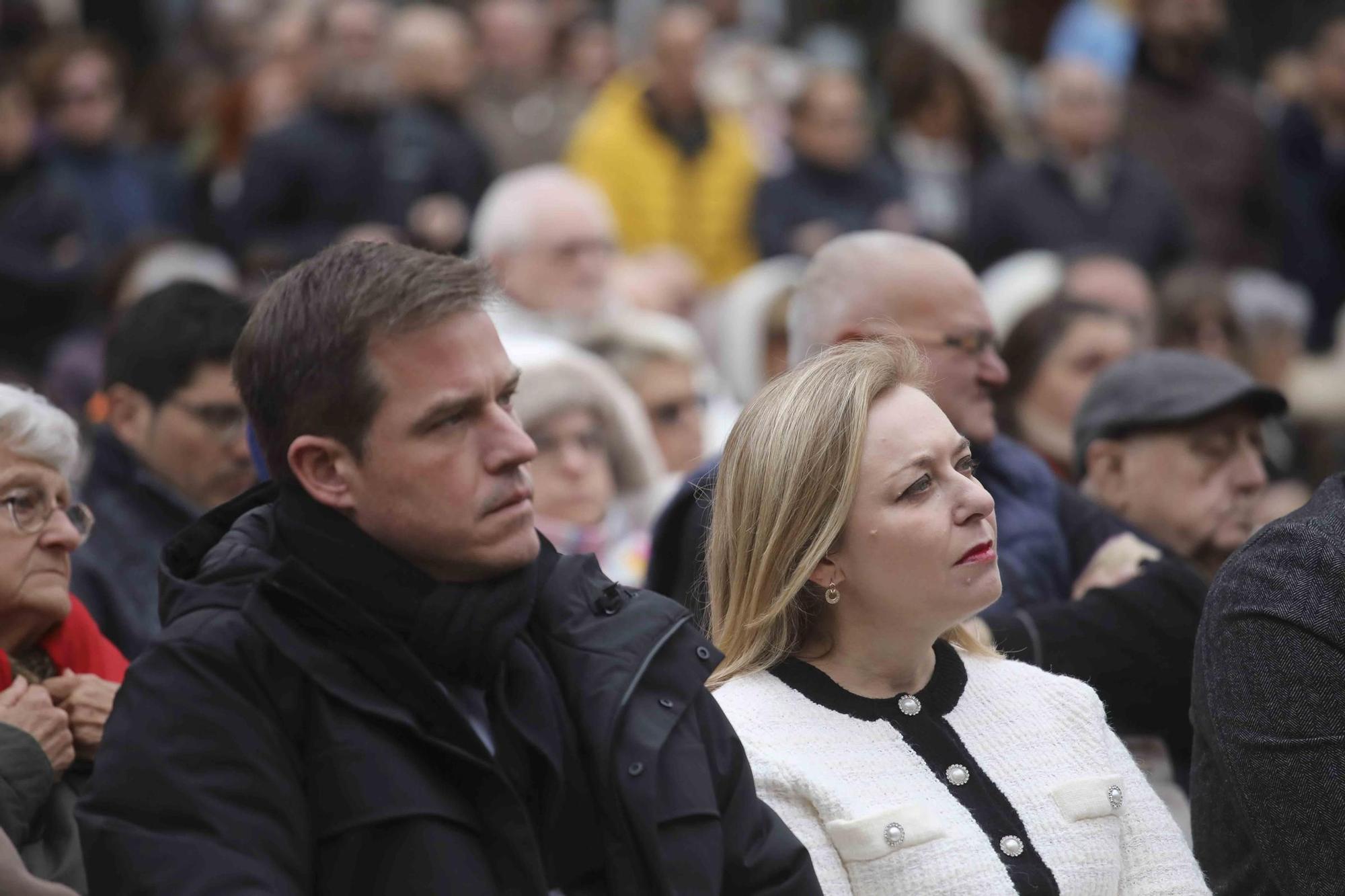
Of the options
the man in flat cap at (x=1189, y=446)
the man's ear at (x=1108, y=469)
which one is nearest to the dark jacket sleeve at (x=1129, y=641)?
the man in flat cap at (x=1189, y=446)

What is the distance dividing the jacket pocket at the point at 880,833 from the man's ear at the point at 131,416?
2.34m

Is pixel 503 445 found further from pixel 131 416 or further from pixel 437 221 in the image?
pixel 437 221

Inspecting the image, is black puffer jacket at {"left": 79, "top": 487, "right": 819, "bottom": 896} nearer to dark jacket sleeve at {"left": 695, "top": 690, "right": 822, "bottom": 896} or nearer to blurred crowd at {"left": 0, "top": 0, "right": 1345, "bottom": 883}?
dark jacket sleeve at {"left": 695, "top": 690, "right": 822, "bottom": 896}

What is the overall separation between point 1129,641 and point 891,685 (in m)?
0.89

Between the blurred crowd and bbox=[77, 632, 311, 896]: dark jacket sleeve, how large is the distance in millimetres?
838

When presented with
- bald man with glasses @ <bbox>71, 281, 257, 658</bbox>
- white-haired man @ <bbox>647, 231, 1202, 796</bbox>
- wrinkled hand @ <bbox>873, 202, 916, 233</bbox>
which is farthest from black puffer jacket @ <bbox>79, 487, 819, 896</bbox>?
wrinkled hand @ <bbox>873, 202, 916, 233</bbox>

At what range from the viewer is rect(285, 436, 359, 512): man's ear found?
293cm

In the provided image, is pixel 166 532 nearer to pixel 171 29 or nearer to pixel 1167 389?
pixel 1167 389

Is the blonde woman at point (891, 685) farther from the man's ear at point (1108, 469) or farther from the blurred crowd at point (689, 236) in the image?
the man's ear at point (1108, 469)

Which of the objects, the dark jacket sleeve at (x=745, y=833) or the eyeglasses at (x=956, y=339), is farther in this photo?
the eyeglasses at (x=956, y=339)

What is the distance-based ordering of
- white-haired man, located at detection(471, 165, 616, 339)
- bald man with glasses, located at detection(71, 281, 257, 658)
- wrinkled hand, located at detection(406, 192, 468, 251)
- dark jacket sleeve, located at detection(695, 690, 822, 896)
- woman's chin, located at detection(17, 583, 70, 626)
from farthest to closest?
wrinkled hand, located at detection(406, 192, 468, 251) < white-haired man, located at detection(471, 165, 616, 339) < bald man with glasses, located at detection(71, 281, 257, 658) < woman's chin, located at detection(17, 583, 70, 626) < dark jacket sleeve, located at detection(695, 690, 822, 896)

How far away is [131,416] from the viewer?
194 inches

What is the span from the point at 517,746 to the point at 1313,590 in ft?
4.67

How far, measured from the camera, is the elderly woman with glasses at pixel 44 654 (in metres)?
3.18
